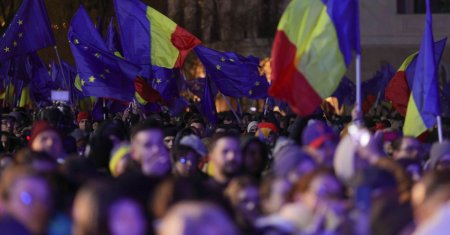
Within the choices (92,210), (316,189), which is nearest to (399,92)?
(316,189)

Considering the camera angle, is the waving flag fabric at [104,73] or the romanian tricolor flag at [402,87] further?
the romanian tricolor flag at [402,87]

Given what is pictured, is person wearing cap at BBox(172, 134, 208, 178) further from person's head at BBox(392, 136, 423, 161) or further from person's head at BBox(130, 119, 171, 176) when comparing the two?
person's head at BBox(392, 136, 423, 161)

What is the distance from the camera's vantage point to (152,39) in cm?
1834

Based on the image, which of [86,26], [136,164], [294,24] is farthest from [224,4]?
[136,164]

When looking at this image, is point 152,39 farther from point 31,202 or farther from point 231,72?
point 31,202

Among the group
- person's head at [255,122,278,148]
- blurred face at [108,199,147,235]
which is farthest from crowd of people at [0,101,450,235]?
person's head at [255,122,278,148]

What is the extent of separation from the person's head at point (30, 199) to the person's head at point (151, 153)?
147cm

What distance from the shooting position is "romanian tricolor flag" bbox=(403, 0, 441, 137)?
44.2 ft

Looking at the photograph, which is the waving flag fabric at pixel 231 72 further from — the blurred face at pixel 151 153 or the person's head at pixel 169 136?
the blurred face at pixel 151 153

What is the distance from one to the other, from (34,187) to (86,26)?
1211 centimetres

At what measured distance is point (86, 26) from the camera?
19.7 meters

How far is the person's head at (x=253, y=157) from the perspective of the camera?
10.3m

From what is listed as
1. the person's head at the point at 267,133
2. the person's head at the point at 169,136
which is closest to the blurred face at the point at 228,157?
the person's head at the point at 169,136

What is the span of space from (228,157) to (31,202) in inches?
88.7
